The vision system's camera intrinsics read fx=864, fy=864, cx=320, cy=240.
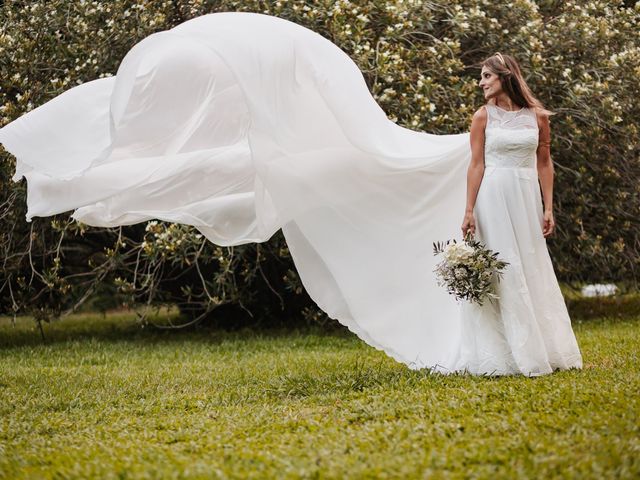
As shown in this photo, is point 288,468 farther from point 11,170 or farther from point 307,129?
point 11,170

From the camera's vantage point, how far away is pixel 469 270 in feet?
20.8

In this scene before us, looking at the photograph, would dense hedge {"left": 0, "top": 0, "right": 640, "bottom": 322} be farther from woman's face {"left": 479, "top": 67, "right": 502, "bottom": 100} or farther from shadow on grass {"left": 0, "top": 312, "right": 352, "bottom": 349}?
woman's face {"left": 479, "top": 67, "right": 502, "bottom": 100}

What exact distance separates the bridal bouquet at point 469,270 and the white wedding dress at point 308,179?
202 millimetres

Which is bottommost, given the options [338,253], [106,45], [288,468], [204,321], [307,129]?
[204,321]

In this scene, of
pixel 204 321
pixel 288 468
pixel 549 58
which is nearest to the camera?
pixel 288 468

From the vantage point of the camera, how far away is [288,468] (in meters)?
4.29

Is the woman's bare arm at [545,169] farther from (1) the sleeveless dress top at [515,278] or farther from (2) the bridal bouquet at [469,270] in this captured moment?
(2) the bridal bouquet at [469,270]

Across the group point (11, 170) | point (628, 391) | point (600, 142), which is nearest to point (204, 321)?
point (11, 170)

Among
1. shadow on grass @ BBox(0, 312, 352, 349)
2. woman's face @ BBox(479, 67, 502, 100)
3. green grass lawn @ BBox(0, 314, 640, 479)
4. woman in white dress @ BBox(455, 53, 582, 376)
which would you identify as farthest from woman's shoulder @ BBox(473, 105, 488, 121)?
shadow on grass @ BBox(0, 312, 352, 349)

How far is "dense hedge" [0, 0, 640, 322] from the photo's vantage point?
1030cm

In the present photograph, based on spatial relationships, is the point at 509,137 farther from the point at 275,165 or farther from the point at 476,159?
the point at 275,165

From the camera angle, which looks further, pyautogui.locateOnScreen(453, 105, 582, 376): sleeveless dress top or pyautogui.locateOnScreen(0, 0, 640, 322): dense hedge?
pyautogui.locateOnScreen(0, 0, 640, 322): dense hedge

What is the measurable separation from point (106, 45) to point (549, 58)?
5672 millimetres

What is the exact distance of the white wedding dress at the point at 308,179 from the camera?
647cm
